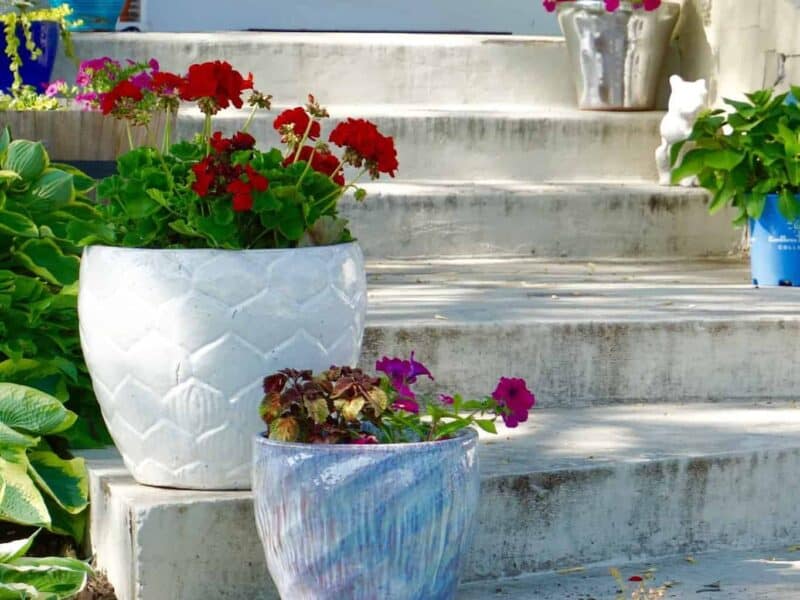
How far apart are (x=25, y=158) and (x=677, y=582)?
5.11ft

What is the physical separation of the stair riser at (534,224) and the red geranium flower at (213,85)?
6.33 ft

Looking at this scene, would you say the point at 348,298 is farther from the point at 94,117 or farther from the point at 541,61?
the point at 541,61

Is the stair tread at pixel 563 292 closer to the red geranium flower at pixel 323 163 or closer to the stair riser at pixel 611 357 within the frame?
the stair riser at pixel 611 357

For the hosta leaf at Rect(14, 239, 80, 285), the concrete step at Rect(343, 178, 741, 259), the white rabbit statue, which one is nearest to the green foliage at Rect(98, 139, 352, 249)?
the hosta leaf at Rect(14, 239, 80, 285)

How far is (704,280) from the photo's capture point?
13.3ft

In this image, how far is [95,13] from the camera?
19.5ft

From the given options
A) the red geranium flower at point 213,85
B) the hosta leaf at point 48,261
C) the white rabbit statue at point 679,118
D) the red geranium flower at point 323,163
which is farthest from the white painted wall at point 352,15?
the red geranium flower at point 213,85

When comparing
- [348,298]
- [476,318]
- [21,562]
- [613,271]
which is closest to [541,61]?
[613,271]

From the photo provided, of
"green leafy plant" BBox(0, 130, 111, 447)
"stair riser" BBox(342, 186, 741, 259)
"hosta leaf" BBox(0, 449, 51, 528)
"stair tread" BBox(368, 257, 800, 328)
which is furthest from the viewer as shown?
"stair riser" BBox(342, 186, 741, 259)

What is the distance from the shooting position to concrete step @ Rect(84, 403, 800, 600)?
7.87 ft

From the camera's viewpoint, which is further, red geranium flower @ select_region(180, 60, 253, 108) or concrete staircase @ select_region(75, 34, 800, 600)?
concrete staircase @ select_region(75, 34, 800, 600)

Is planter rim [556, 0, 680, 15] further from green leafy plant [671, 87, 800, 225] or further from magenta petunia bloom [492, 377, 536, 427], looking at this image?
magenta petunia bloom [492, 377, 536, 427]

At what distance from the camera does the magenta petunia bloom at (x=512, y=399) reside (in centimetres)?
233

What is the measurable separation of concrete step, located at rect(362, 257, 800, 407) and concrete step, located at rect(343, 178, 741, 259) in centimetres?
82
